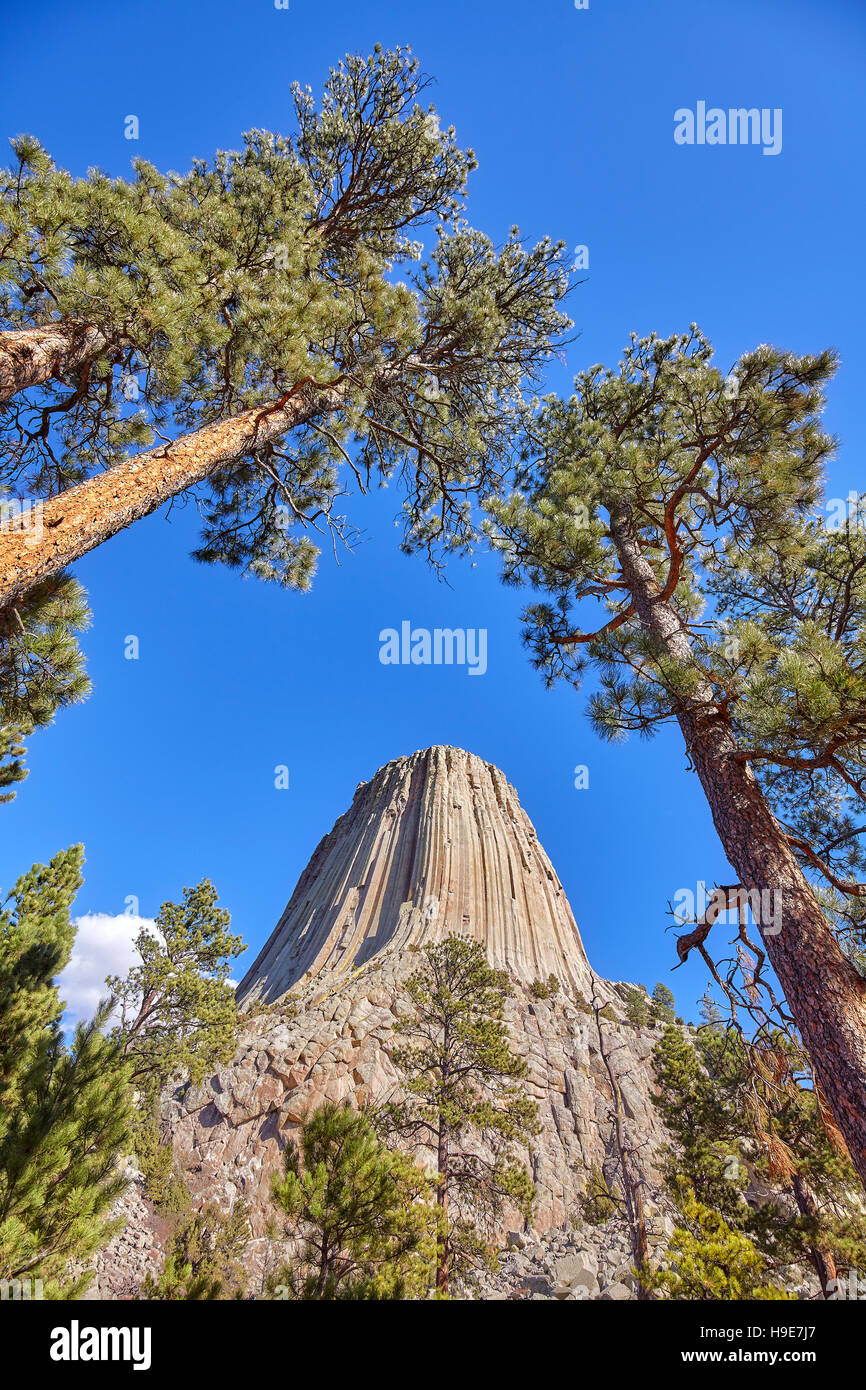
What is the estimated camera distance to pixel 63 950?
20.6ft

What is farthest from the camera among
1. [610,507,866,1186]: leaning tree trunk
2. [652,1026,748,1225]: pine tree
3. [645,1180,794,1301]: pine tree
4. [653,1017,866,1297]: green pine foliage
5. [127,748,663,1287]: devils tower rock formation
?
[127,748,663,1287]: devils tower rock formation

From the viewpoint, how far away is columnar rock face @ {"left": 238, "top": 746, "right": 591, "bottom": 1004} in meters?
33.1

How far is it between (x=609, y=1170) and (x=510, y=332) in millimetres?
27040

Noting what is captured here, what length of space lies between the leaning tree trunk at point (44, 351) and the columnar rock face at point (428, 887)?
31490 mm

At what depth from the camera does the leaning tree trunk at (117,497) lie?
9.37 ft

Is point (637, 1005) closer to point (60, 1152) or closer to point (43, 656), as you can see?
point (60, 1152)

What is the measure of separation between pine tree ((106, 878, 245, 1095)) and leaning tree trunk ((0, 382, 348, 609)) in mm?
15016

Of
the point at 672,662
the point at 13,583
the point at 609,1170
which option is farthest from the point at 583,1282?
the point at 13,583

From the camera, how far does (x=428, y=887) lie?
117 feet

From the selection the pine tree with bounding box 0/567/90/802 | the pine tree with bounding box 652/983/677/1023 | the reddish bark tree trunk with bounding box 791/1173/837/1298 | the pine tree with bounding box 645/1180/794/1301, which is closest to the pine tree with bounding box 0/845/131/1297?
the pine tree with bounding box 0/567/90/802

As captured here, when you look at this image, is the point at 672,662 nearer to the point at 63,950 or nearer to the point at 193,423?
the point at 193,423

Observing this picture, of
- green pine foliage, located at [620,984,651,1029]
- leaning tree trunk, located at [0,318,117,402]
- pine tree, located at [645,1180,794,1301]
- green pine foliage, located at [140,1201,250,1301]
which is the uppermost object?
leaning tree trunk, located at [0,318,117,402]

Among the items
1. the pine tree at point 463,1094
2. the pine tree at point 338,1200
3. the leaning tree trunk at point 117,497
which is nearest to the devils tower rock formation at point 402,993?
the pine tree at point 463,1094

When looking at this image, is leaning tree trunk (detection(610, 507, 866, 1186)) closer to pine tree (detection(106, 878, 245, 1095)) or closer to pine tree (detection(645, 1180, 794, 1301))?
pine tree (detection(645, 1180, 794, 1301))
